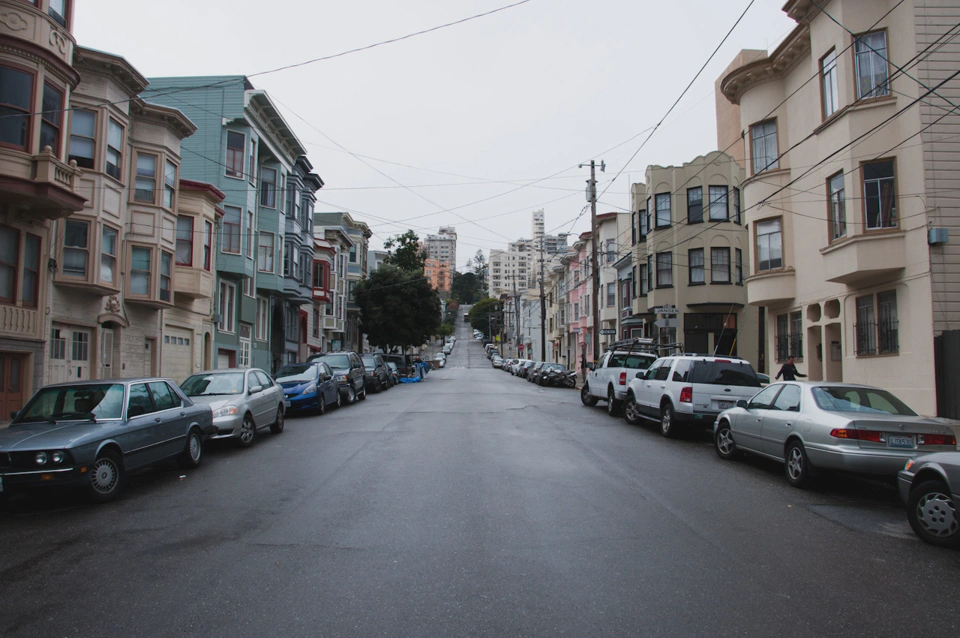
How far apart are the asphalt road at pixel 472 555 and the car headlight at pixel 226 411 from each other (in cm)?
188

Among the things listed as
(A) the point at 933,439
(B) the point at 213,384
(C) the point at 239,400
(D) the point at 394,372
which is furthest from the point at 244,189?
(A) the point at 933,439

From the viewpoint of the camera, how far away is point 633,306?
41.4m

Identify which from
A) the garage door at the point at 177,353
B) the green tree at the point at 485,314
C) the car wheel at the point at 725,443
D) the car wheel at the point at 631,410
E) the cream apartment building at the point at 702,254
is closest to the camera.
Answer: the car wheel at the point at 725,443

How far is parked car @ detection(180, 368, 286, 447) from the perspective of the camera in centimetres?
1313

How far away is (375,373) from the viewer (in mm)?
33875

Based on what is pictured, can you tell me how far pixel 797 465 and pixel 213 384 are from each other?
10.9 m

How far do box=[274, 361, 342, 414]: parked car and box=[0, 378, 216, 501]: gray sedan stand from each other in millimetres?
8767

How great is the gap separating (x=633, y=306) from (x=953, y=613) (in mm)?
36989

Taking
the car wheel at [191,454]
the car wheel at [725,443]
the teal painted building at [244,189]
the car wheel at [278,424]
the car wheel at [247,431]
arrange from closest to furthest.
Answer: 1. the car wheel at [191,454]
2. the car wheel at [725,443]
3. the car wheel at [247,431]
4. the car wheel at [278,424]
5. the teal painted building at [244,189]

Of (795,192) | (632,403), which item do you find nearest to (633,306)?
(795,192)

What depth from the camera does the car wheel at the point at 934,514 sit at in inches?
261

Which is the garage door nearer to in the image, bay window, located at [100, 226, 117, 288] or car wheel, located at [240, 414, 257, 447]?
bay window, located at [100, 226, 117, 288]

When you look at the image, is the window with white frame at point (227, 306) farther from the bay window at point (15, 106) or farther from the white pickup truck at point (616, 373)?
the white pickup truck at point (616, 373)

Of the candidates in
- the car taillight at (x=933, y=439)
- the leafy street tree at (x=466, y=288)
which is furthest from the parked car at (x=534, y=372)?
the leafy street tree at (x=466, y=288)
